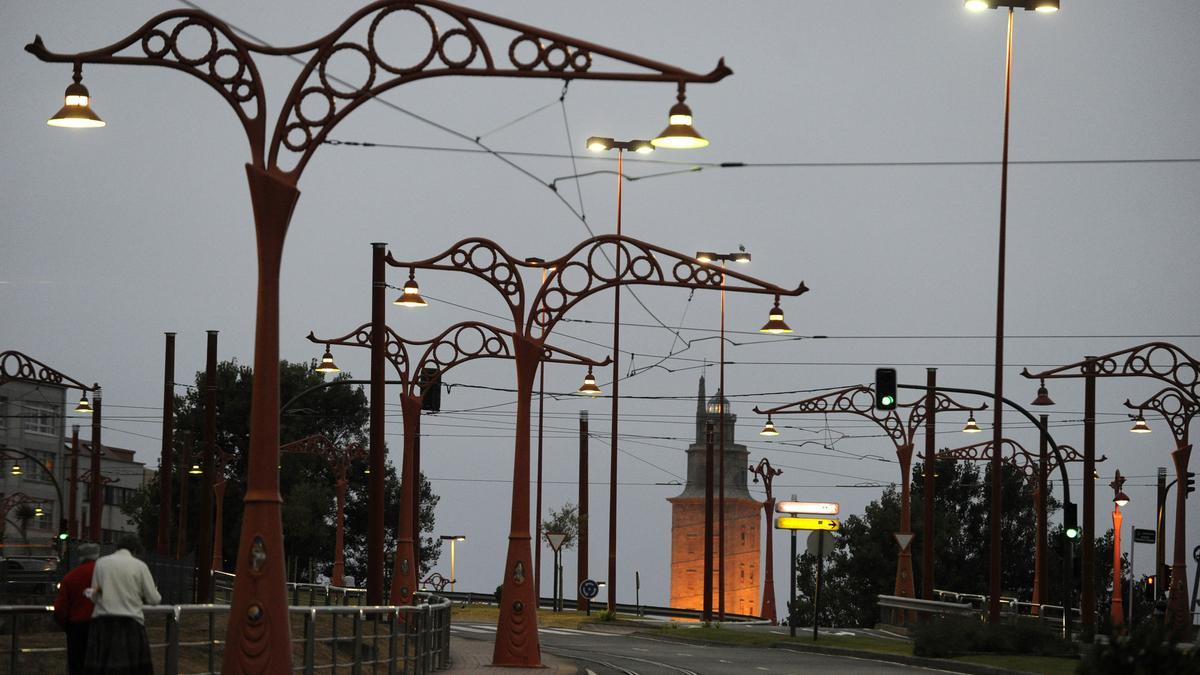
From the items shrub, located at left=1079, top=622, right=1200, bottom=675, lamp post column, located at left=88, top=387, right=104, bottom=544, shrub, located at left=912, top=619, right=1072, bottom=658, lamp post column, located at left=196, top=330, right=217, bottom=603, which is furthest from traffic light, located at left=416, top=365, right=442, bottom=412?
shrub, located at left=1079, top=622, right=1200, bottom=675

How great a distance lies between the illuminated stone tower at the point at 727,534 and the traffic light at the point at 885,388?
289 ft

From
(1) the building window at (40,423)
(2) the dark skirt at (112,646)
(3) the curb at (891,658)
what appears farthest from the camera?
(1) the building window at (40,423)

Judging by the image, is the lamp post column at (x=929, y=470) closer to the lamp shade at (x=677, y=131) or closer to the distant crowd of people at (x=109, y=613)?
the lamp shade at (x=677, y=131)

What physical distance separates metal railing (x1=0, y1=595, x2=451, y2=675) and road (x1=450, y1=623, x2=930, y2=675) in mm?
6657

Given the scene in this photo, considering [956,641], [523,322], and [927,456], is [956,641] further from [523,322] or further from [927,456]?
[927,456]

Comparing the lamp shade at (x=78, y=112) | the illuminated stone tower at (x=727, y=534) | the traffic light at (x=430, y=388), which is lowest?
the illuminated stone tower at (x=727, y=534)

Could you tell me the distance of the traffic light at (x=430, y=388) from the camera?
140 feet

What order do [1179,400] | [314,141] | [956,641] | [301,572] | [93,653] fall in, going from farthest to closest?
[301,572] < [1179,400] < [956,641] < [314,141] < [93,653]

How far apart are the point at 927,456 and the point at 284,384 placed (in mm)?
52478

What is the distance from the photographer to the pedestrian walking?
15.1 metres


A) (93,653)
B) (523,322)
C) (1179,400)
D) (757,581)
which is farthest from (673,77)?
(757,581)

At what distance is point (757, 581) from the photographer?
460 feet

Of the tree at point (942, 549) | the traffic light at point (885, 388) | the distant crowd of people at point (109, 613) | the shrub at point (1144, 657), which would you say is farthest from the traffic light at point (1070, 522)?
the tree at point (942, 549)

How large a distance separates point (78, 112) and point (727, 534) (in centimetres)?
12636
